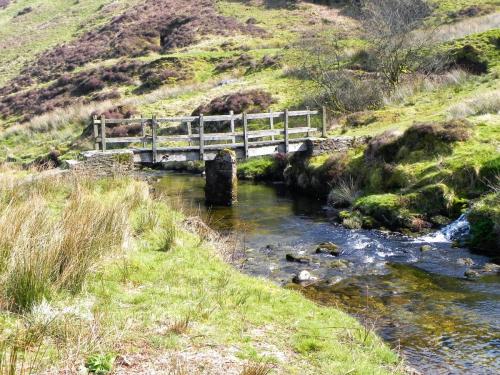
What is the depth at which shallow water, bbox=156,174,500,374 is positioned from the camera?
879cm

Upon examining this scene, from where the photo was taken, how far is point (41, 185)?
12922mm

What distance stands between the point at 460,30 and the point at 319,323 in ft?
131

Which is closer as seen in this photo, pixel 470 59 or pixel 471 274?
pixel 471 274

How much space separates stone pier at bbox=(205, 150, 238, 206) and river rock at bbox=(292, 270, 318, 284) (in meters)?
10.2

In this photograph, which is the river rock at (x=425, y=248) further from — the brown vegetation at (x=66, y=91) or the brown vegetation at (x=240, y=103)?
the brown vegetation at (x=66, y=91)

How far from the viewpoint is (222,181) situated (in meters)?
22.8

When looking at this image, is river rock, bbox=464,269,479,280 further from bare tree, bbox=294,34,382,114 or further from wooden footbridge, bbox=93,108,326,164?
bare tree, bbox=294,34,382,114

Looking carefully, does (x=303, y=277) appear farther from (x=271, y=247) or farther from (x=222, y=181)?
(x=222, y=181)

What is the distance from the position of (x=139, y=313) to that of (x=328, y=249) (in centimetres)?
883

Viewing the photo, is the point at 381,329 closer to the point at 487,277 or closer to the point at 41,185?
the point at 487,277

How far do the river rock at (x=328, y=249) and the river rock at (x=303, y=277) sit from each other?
7.83 feet

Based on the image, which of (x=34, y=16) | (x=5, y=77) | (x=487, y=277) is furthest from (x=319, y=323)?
(x=34, y=16)

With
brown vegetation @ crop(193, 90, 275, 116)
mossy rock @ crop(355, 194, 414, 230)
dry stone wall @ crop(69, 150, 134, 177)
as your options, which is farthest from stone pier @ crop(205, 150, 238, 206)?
brown vegetation @ crop(193, 90, 275, 116)

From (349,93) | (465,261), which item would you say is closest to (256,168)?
(349,93)
